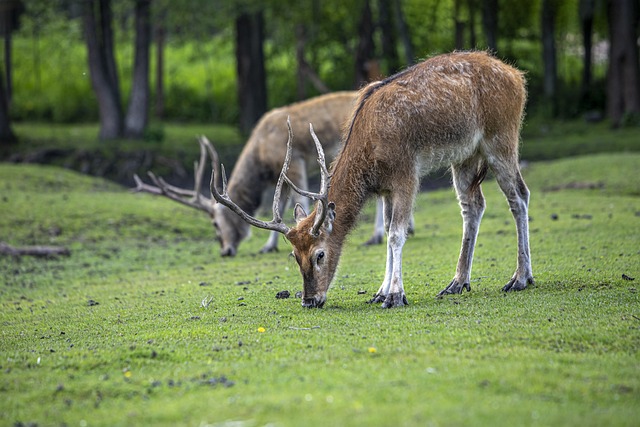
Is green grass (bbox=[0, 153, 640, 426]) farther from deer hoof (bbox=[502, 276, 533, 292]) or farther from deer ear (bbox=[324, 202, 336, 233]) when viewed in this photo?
deer ear (bbox=[324, 202, 336, 233])

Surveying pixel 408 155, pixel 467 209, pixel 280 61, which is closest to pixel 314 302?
pixel 408 155

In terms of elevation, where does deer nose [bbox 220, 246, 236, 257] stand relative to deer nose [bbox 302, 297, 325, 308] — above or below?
below

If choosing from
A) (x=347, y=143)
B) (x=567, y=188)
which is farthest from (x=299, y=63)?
(x=347, y=143)

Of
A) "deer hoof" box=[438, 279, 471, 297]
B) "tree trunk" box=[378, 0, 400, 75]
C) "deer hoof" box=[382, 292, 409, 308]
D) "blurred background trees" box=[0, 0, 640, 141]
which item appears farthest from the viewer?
"tree trunk" box=[378, 0, 400, 75]

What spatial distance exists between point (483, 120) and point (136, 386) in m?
4.80

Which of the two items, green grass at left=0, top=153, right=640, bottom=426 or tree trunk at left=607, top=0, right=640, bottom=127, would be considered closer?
green grass at left=0, top=153, right=640, bottom=426

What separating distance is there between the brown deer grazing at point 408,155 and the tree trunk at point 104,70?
17861mm

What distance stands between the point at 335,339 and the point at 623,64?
22407mm

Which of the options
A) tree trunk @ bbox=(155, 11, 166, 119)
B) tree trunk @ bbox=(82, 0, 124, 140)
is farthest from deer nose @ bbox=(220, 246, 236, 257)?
tree trunk @ bbox=(155, 11, 166, 119)

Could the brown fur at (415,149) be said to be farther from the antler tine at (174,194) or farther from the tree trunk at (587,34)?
the tree trunk at (587,34)

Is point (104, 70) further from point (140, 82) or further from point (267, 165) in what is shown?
point (267, 165)

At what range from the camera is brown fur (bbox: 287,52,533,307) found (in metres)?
8.91

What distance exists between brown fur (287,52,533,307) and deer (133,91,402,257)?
5.47 m

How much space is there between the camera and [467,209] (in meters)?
9.62
